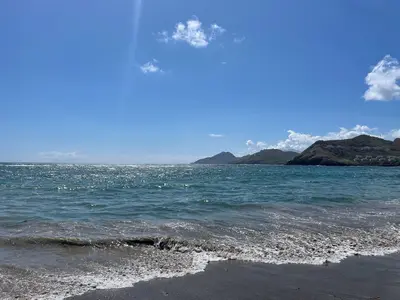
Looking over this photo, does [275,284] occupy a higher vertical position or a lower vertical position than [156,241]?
lower

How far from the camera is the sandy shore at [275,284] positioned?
7645 mm

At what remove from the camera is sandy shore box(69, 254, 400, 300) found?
25.1ft

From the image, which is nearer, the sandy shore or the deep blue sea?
the sandy shore

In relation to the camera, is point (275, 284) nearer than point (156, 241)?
Yes

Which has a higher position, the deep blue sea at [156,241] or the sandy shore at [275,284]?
the deep blue sea at [156,241]

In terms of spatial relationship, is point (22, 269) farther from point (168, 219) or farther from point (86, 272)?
point (168, 219)

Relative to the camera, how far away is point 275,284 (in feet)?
27.6

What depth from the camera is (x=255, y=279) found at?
8805 millimetres

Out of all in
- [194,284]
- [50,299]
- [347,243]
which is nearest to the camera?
[50,299]

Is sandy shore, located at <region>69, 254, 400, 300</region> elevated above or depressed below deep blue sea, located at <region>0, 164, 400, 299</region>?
below

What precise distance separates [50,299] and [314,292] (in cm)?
630

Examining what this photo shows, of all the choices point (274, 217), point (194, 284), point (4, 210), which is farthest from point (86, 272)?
point (4, 210)

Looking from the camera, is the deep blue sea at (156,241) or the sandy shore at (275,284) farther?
the deep blue sea at (156,241)

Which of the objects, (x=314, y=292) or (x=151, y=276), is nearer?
(x=314, y=292)
